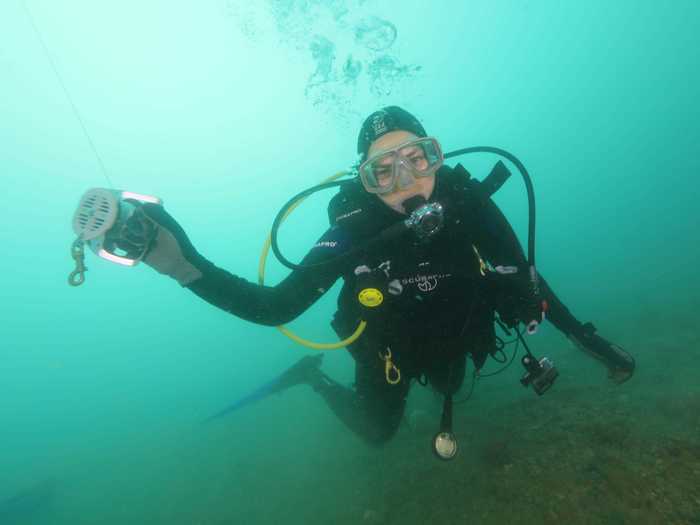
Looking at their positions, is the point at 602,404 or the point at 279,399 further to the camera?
the point at 279,399

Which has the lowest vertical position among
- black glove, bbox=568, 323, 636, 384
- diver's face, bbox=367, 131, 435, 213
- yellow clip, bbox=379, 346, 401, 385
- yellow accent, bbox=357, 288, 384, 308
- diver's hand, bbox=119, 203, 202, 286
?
yellow clip, bbox=379, 346, 401, 385

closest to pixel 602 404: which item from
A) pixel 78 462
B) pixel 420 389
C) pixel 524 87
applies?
pixel 420 389

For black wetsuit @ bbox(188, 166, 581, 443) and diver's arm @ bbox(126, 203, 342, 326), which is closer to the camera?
diver's arm @ bbox(126, 203, 342, 326)

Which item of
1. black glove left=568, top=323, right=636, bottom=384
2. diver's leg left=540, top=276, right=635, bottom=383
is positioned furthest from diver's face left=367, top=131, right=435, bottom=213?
black glove left=568, top=323, right=636, bottom=384

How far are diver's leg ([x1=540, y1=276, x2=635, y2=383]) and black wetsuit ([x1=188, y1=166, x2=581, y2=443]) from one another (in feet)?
0.61

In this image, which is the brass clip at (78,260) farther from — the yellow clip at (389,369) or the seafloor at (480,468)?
the seafloor at (480,468)

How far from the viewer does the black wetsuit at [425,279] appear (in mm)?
2920

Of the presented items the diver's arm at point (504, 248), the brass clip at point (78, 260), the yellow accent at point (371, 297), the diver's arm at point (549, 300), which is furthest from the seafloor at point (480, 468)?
the brass clip at point (78, 260)

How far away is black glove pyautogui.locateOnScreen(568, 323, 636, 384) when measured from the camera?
3.38 meters

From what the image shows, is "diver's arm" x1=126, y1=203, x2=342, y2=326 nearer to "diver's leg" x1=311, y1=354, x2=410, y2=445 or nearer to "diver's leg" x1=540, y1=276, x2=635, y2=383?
"diver's leg" x1=311, y1=354, x2=410, y2=445

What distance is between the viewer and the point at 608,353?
3.43m

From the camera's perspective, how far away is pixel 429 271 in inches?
119

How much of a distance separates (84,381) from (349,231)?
68.5 metres

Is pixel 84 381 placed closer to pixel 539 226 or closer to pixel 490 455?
pixel 490 455
